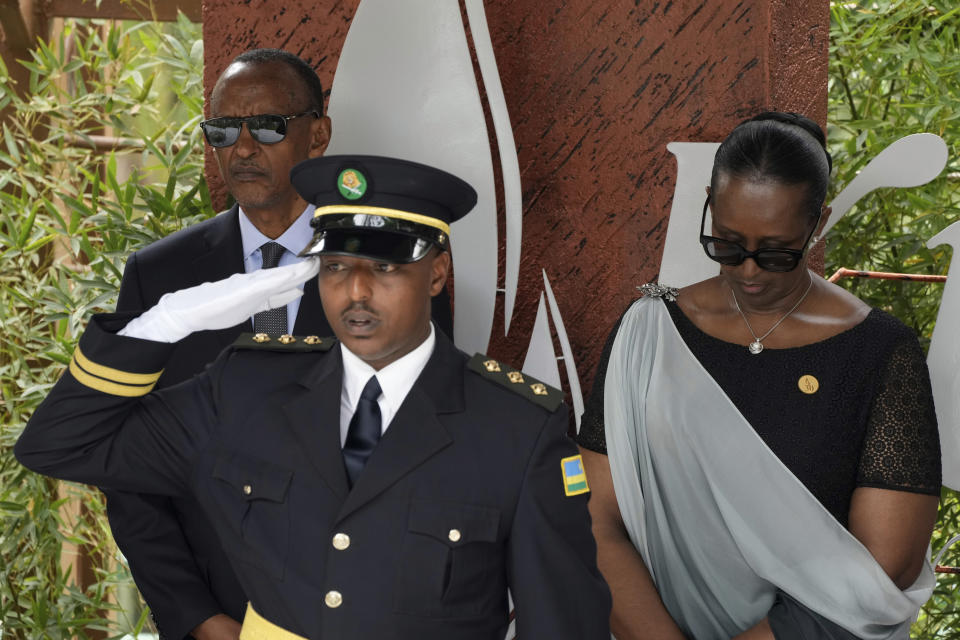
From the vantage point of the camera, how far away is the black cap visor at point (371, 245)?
1592 millimetres

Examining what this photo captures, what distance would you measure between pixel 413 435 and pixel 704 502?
672mm

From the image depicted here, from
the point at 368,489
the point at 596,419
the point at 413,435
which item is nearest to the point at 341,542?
the point at 368,489

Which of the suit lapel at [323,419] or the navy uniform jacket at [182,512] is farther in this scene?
the navy uniform jacket at [182,512]

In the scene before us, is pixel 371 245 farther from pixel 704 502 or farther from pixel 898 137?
pixel 898 137

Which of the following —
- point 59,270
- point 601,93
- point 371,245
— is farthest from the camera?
point 59,270

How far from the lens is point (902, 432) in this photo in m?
1.93

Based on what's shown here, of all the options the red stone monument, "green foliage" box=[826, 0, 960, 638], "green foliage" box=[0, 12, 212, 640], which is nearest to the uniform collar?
the red stone monument

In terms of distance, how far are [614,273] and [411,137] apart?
0.59 meters

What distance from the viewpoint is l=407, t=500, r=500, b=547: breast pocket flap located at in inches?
63.3

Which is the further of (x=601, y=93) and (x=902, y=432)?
(x=601, y=93)

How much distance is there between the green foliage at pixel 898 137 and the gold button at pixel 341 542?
6.83 ft

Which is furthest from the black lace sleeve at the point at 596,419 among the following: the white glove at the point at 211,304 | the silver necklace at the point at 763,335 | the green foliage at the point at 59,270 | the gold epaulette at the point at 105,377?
the green foliage at the point at 59,270

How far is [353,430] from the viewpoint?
1702 mm

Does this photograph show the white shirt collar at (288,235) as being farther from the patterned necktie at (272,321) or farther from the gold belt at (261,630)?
the gold belt at (261,630)
